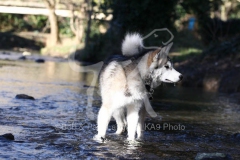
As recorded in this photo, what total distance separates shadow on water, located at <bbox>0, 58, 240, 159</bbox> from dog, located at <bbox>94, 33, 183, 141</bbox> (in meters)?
0.44

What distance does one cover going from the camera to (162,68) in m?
6.54

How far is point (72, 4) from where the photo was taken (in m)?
33.3

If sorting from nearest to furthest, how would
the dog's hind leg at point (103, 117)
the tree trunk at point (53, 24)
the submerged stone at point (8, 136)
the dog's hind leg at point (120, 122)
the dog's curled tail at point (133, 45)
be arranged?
1. the submerged stone at point (8, 136)
2. the dog's hind leg at point (103, 117)
3. the dog's curled tail at point (133, 45)
4. the dog's hind leg at point (120, 122)
5. the tree trunk at point (53, 24)

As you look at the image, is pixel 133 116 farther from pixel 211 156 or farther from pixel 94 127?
pixel 211 156

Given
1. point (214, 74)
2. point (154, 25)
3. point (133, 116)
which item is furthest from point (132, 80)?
point (154, 25)

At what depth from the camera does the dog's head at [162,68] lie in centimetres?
647

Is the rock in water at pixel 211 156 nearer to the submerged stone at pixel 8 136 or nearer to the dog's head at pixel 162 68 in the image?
the dog's head at pixel 162 68

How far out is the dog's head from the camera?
6469 millimetres

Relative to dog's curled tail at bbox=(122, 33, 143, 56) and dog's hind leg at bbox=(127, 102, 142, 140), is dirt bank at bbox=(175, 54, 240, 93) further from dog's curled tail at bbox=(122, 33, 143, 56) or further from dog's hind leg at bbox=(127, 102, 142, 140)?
dog's hind leg at bbox=(127, 102, 142, 140)

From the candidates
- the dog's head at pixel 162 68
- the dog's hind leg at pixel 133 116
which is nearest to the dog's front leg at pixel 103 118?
the dog's hind leg at pixel 133 116

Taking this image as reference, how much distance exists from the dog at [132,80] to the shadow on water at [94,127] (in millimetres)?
442

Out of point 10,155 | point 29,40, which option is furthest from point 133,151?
point 29,40

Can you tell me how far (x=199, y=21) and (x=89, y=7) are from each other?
22.9 ft

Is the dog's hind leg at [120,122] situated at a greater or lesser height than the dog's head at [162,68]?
lesser
